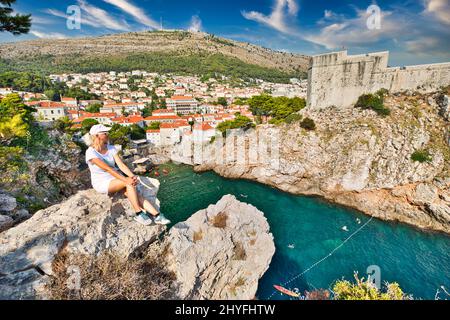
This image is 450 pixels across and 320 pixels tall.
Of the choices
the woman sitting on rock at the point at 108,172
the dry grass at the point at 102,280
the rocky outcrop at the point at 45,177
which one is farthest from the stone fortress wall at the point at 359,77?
the rocky outcrop at the point at 45,177

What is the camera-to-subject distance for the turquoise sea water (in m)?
10.3

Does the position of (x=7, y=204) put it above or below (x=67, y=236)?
below

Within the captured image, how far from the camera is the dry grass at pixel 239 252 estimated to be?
8459mm

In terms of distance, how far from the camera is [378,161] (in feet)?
54.9

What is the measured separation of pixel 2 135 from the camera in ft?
35.4

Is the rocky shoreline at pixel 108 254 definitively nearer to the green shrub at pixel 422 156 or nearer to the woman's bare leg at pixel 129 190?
the woman's bare leg at pixel 129 190

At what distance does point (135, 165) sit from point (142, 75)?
68.1m

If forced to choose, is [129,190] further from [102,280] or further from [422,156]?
[422,156]

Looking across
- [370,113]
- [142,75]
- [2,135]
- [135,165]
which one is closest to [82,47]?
[142,75]

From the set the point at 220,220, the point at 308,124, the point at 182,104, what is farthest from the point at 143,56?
the point at 220,220

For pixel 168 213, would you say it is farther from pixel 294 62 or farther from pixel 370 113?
pixel 294 62

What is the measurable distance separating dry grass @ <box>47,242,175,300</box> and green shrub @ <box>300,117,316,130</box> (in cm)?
1858

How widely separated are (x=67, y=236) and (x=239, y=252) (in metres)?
6.12

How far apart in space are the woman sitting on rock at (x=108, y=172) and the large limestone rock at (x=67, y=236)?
56 centimetres
